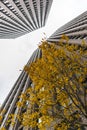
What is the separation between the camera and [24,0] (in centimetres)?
6225

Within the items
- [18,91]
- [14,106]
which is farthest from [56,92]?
[18,91]

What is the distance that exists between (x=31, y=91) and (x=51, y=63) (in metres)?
1.93

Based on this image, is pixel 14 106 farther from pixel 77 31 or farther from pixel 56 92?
pixel 56 92

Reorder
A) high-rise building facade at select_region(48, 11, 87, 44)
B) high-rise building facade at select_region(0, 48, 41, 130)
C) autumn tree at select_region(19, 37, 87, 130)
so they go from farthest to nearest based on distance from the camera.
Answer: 1. high-rise building facade at select_region(48, 11, 87, 44)
2. high-rise building facade at select_region(0, 48, 41, 130)
3. autumn tree at select_region(19, 37, 87, 130)

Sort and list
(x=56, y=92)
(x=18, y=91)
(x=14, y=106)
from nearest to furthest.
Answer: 1. (x=56, y=92)
2. (x=14, y=106)
3. (x=18, y=91)

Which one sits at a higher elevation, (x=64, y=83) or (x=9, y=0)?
(x=9, y=0)

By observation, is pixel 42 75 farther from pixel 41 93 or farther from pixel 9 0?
pixel 9 0

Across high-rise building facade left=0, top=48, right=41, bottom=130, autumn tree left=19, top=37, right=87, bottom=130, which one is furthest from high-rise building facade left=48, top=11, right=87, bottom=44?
autumn tree left=19, top=37, right=87, bottom=130

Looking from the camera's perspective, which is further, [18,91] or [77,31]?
[77,31]

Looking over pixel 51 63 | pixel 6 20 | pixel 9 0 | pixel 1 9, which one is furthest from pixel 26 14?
pixel 51 63

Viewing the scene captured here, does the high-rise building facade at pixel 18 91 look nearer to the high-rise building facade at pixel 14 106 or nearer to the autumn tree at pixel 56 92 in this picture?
the high-rise building facade at pixel 14 106

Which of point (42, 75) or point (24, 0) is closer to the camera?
point (42, 75)

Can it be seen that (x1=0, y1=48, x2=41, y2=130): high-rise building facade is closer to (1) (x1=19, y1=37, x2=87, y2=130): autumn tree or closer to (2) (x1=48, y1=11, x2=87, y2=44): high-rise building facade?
(2) (x1=48, y1=11, x2=87, y2=44): high-rise building facade

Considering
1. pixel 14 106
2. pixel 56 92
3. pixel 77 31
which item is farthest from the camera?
pixel 77 31
